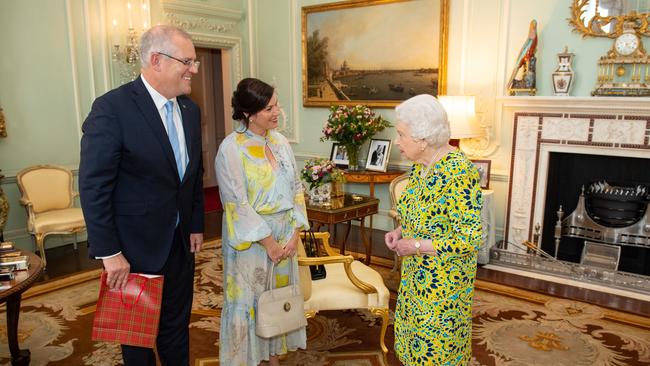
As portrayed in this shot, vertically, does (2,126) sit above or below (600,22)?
below

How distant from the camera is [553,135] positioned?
4.45 m

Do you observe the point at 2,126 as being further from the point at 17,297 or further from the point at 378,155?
the point at 378,155

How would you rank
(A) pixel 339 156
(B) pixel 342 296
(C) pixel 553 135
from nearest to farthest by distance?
(B) pixel 342 296 → (C) pixel 553 135 → (A) pixel 339 156

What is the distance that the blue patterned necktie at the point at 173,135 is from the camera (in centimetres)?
195

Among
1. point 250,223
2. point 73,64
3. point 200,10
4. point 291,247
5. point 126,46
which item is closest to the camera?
point 250,223

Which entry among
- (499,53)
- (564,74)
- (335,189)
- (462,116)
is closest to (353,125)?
(462,116)

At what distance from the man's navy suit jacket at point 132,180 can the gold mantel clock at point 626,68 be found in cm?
366

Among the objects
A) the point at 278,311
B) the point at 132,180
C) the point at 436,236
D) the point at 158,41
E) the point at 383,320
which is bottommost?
the point at 383,320

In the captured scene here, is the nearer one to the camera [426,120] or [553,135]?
[426,120]

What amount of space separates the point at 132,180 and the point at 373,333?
198cm

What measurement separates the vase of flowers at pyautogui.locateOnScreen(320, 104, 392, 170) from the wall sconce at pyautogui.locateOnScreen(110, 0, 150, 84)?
231cm

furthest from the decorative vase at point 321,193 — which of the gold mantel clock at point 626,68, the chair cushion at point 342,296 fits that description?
the gold mantel clock at point 626,68

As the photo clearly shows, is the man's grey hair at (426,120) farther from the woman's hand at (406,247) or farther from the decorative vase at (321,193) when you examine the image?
the decorative vase at (321,193)

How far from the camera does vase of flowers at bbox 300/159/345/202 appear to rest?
3742mm
